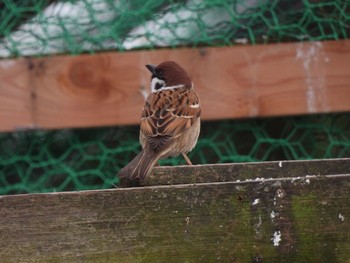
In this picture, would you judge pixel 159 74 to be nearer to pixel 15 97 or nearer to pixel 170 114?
pixel 170 114

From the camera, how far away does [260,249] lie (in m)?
1.79

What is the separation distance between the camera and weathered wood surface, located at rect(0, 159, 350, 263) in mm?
1783

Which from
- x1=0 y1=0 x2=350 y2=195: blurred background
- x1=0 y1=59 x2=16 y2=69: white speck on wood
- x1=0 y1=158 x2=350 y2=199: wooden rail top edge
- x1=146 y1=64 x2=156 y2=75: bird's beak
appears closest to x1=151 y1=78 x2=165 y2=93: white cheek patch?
x1=146 y1=64 x2=156 y2=75: bird's beak

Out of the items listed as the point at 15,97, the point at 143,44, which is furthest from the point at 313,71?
the point at 15,97

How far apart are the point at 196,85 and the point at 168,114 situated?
0.59m

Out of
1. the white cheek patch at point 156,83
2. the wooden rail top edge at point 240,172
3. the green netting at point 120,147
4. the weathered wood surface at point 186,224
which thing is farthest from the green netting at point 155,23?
the weathered wood surface at point 186,224

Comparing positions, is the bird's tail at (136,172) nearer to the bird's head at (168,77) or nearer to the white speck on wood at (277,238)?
the white speck on wood at (277,238)

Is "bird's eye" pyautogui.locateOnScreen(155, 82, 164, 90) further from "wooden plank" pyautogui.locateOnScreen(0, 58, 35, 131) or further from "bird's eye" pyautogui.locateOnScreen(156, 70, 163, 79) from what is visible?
"wooden plank" pyautogui.locateOnScreen(0, 58, 35, 131)

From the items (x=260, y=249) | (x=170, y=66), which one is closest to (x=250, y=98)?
(x=170, y=66)

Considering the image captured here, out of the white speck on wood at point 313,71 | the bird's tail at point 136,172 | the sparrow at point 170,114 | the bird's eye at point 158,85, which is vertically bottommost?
the bird's tail at point 136,172

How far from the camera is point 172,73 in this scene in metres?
4.23

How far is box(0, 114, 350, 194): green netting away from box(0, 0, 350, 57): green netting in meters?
0.47

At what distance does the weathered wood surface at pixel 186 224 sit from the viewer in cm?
178

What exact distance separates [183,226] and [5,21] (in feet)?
9.76
